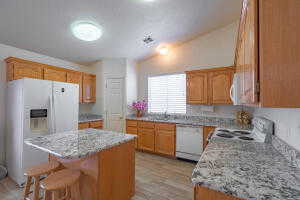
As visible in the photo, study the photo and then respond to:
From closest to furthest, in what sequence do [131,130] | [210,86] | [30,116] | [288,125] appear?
[288,125], [30,116], [210,86], [131,130]

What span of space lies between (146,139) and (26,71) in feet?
9.39

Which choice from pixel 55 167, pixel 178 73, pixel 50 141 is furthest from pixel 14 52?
pixel 178 73

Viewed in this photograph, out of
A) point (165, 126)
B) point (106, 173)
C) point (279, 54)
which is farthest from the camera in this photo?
point (165, 126)

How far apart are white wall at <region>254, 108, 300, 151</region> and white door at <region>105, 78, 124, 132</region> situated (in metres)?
3.25

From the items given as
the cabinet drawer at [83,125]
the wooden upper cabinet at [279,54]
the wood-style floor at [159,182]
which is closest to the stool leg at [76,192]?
the wood-style floor at [159,182]

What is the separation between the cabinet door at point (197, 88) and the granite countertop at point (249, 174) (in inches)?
75.7

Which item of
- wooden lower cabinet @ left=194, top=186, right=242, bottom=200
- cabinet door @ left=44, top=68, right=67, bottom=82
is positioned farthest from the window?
wooden lower cabinet @ left=194, top=186, right=242, bottom=200

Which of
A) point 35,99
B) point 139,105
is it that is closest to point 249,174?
point 35,99

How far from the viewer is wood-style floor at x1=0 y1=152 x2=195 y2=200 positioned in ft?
6.57

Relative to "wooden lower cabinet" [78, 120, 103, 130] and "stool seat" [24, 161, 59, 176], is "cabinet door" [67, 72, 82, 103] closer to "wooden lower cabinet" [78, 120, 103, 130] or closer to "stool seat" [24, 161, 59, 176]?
"wooden lower cabinet" [78, 120, 103, 130]

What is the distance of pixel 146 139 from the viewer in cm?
360

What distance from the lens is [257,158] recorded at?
1157mm

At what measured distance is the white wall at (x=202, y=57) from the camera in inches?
126

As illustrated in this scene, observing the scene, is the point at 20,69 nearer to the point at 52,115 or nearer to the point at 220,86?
the point at 52,115
